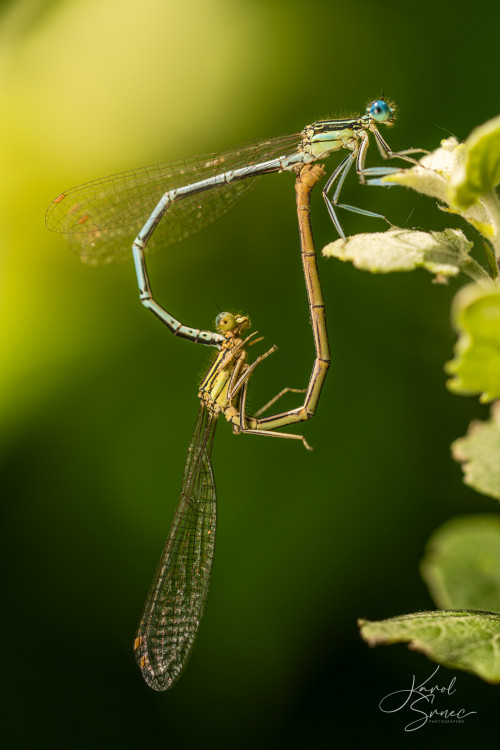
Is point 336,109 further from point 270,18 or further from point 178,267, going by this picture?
point 178,267

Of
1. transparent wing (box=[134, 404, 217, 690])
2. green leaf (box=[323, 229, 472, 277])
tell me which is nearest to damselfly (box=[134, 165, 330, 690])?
transparent wing (box=[134, 404, 217, 690])

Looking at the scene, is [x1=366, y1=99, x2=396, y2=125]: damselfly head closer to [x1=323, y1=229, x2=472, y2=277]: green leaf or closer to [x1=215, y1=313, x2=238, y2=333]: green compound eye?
[x1=215, y1=313, x2=238, y2=333]: green compound eye

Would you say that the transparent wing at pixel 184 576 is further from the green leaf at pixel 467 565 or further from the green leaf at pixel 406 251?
the green leaf at pixel 406 251

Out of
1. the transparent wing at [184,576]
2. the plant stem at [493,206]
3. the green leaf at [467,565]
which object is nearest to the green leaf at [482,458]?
the plant stem at [493,206]

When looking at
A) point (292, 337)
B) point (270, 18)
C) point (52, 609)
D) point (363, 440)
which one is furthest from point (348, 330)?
point (52, 609)

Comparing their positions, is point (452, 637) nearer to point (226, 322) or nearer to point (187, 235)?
point (226, 322)
